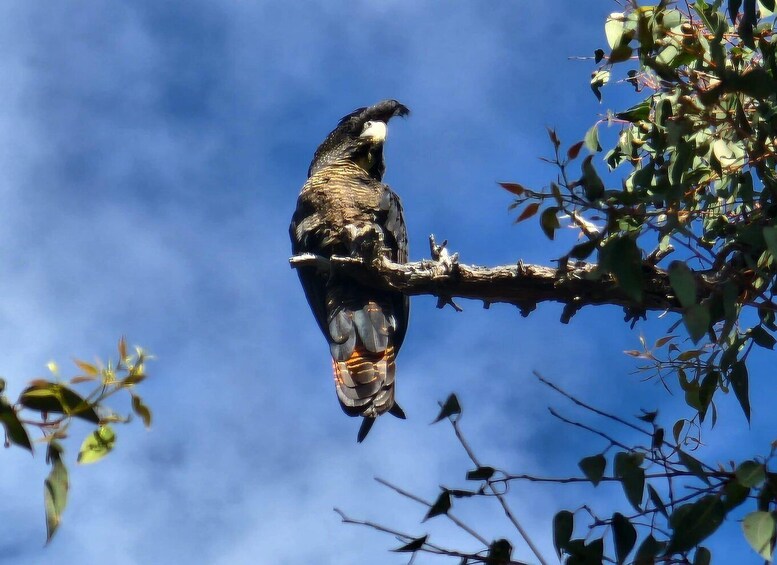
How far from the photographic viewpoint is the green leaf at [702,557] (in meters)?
1.54

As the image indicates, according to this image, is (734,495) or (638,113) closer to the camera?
(734,495)

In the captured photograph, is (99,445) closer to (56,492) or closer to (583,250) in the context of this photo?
(56,492)

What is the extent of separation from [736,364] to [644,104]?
0.85 meters

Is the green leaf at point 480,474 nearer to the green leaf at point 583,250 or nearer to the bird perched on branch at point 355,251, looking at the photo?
the green leaf at point 583,250

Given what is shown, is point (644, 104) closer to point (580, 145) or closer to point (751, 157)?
point (751, 157)

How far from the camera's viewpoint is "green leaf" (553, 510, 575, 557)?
163 centimetres

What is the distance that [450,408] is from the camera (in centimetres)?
175

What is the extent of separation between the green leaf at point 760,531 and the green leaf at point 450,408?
1.79ft

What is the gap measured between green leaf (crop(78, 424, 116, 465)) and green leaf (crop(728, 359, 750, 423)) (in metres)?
1.35

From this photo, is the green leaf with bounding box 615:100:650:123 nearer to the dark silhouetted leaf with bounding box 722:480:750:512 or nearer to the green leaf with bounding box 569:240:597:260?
the green leaf with bounding box 569:240:597:260

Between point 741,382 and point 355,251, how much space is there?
1.33 metres

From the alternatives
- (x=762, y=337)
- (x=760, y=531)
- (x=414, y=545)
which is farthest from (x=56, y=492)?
(x=762, y=337)

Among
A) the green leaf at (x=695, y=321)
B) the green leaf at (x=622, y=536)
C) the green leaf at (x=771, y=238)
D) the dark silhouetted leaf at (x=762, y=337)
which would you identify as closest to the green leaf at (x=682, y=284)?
the green leaf at (x=695, y=321)

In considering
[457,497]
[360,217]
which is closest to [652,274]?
[457,497]
